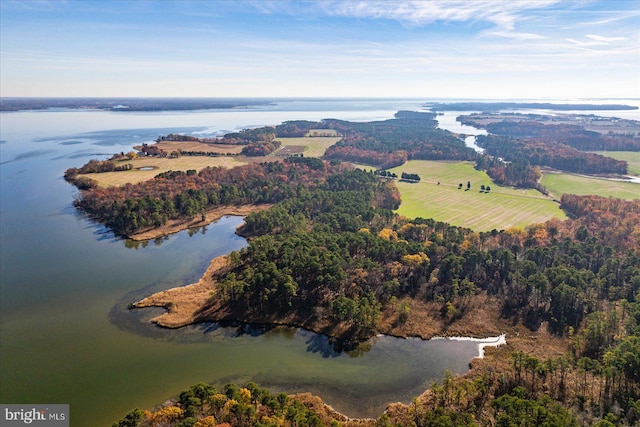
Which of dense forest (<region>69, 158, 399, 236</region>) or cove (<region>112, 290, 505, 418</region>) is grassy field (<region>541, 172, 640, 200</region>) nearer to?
dense forest (<region>69, 158, 399, 236</region>)

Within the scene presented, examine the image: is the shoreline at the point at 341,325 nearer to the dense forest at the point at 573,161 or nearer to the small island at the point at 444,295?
the small island at the point at 444,295

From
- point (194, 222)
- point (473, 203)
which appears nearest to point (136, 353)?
point (194, 222)

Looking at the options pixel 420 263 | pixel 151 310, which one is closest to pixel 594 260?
pixel 420 263

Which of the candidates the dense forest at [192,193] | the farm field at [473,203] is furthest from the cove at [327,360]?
the farm field at [473,203]

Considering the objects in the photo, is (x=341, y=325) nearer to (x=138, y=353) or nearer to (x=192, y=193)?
(x=138, y=353)

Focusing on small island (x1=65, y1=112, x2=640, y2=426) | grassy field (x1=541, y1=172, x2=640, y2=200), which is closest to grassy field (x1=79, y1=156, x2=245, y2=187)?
small island (x1=65, y1=112, x2=640, y2=426)

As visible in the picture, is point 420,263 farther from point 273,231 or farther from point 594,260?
point 273,231
